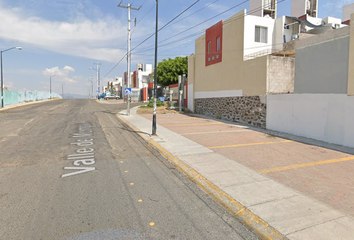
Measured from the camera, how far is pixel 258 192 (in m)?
4.79

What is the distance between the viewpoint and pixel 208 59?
71.9ft

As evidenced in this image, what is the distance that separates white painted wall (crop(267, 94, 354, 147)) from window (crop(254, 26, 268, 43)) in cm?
788

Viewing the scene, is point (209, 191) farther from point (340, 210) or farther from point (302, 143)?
point (302, 143)

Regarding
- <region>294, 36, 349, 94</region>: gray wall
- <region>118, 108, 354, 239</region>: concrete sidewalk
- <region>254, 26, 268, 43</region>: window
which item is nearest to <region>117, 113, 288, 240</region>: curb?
<region>118, 108, 354, 239</region>: concrete sidewalk

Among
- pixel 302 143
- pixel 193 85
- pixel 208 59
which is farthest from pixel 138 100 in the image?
pixel 302 143

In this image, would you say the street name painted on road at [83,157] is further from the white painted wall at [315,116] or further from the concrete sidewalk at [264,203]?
the white painted wall at [315,116]

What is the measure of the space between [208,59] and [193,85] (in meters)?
4.11

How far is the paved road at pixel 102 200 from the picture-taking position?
11.1 ft

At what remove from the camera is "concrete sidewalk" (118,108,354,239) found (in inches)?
135

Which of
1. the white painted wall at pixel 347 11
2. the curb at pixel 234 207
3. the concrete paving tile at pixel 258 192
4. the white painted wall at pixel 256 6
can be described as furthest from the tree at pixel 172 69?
the concrete paving tile at pixel 258 192

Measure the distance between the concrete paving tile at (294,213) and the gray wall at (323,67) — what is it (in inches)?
304

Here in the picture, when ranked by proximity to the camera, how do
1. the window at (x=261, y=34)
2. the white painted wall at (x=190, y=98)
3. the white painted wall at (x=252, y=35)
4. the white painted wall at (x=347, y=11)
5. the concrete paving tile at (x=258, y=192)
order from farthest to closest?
the white painted wall at (x=347, y=11), the white painted wall at (x=190, y=98), the window at (x=261, y=34), the white painted wall at (x=252, y=35), the concrete paving tile at (x=258, y=192)

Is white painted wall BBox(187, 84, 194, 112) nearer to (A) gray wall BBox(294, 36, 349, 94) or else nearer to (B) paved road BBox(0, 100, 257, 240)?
(A) gray wall BBox(294, 36, 349, 94)

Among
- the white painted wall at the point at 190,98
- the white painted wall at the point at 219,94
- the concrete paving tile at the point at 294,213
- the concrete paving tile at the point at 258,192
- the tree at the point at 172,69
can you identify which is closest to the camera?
the concrete paving tile at the point at 294,213
